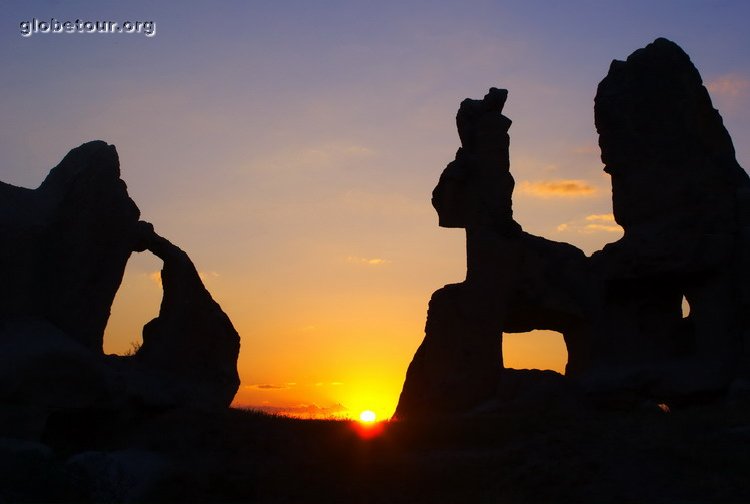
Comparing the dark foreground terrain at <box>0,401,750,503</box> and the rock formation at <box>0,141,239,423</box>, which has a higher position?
the rock formation at <box>0,141,239,423</box>

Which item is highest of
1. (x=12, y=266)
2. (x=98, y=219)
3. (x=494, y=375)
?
(x=98, y=219)

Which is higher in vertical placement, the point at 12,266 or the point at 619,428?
the point at 12,266

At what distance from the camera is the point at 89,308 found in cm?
2048

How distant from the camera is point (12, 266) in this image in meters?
19.1

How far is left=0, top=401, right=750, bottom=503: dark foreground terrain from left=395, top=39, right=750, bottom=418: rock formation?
6.62m

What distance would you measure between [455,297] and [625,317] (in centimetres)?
509

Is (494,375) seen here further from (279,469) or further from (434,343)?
(279,469)

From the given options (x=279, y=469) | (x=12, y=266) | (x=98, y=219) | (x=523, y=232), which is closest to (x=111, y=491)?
(x=279, y=469)

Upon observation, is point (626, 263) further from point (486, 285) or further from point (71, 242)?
point (71, 242)

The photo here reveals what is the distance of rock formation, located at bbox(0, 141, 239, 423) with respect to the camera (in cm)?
1822

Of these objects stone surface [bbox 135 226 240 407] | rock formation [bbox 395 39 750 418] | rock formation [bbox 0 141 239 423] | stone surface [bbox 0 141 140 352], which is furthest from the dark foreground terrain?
rock formation [bbox 395 39 750 418]

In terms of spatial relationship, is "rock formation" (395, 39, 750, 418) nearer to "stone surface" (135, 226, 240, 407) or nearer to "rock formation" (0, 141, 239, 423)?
"stone surface" (135, 226, 240, 407)

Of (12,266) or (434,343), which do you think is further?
(434,343)

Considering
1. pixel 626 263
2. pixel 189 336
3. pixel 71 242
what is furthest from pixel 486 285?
pixel 71 242
